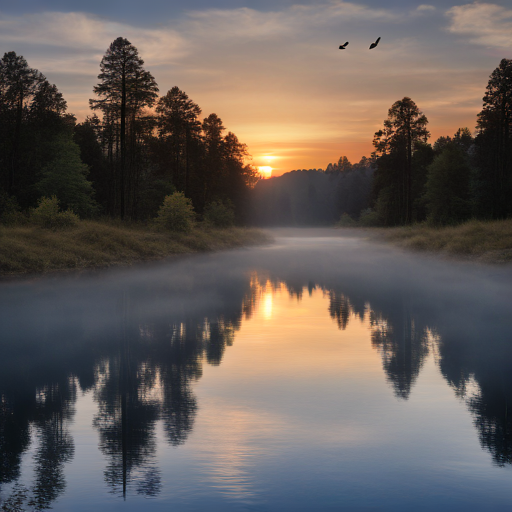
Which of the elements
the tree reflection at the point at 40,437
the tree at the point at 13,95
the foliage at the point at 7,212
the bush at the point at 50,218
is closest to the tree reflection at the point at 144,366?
the tree reflection at the point at 40,437

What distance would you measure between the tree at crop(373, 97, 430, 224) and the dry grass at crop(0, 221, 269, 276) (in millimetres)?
34234

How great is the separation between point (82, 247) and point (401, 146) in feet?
172

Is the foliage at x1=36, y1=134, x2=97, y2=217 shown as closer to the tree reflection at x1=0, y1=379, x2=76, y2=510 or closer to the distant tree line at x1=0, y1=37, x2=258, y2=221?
the distant tree line at x1=0, y1=37, x2=258, y2=221

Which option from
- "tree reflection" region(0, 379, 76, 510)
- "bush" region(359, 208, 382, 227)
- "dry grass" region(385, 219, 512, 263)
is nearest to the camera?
"tree reflection" region(0, 379, 76, 510)

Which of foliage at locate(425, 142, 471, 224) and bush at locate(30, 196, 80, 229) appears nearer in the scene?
bush at locate(30, 196, 80, 229)

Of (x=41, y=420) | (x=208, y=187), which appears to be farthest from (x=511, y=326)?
(x=208, y=187)

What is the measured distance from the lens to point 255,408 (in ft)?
21.4

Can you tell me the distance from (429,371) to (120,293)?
1112 centimetres

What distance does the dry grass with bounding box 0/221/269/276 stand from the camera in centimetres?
2320

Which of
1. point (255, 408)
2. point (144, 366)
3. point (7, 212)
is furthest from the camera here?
point (7, 212)

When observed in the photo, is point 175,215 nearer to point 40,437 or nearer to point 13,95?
point 13,95

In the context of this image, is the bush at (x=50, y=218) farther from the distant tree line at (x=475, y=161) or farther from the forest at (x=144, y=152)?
the distant tree line at (x=475, y=161)

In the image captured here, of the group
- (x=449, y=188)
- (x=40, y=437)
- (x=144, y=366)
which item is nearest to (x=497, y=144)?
(x=449, y=188)

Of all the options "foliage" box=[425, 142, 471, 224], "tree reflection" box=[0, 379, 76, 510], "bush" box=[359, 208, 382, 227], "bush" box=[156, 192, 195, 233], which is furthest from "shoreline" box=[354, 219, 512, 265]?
"bush" box=[359, 208, 382, 227]
